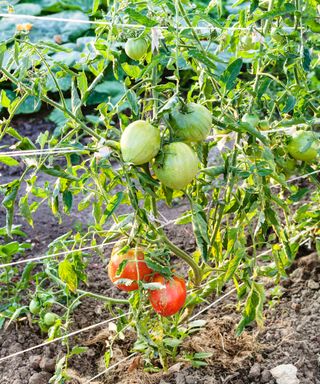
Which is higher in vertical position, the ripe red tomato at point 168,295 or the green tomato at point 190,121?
the green tomato at point 190,121

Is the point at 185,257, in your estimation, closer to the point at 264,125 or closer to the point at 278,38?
the point at 264,125

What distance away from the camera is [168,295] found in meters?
1.45

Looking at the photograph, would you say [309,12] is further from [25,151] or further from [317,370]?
[317,370]

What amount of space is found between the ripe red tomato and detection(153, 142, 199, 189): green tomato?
33cm

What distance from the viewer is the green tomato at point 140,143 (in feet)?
3.82

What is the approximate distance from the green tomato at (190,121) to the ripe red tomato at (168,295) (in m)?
0.41

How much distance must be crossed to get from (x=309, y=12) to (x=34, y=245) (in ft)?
4.73

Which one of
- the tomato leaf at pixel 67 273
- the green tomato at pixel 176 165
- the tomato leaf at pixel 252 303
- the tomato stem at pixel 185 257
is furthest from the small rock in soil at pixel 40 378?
the green tomato at pixel 176 165

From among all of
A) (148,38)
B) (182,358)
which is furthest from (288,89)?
(182,358)

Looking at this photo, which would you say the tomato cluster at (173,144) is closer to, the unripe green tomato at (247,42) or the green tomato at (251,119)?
the green tomato at (251,119)

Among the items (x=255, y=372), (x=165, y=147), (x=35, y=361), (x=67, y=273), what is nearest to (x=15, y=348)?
(x=35, y=361)

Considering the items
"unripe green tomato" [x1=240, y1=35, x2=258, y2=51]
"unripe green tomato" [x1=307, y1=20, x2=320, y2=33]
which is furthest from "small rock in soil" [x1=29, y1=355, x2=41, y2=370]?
"unripe green tomato" [x1=307, y1=20, x2=320, y2=33]

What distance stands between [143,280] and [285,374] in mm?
485

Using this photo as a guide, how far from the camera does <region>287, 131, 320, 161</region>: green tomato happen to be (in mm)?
1525
